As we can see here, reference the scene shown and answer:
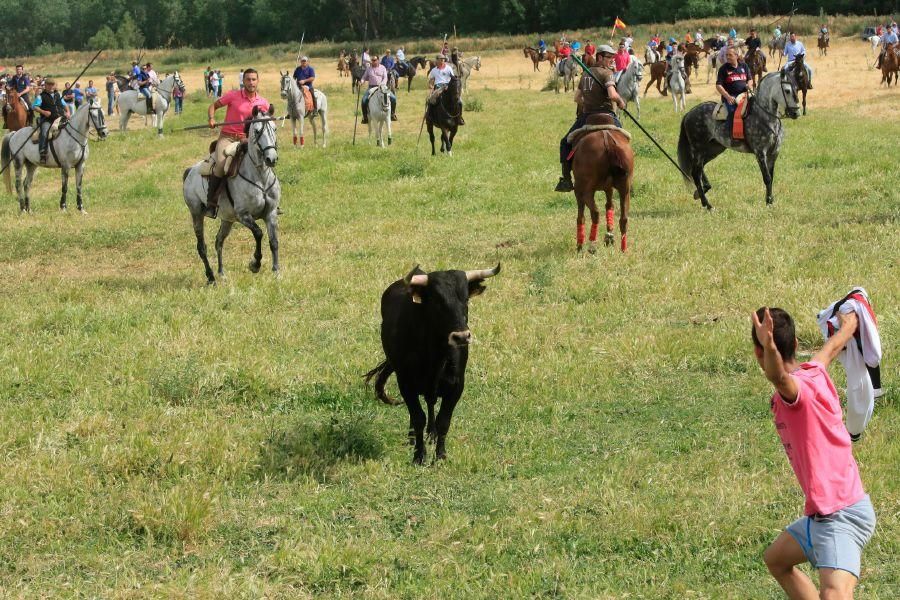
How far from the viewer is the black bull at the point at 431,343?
26.5 ft

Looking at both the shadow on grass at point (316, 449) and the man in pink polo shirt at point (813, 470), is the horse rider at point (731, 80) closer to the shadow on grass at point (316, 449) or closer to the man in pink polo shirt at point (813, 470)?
the shadow on grass at point (316, 449)

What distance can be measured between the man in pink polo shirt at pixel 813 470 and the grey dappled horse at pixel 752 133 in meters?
14.4

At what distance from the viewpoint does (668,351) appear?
426 inches

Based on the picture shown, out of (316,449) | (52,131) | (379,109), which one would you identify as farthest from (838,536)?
(379,109)

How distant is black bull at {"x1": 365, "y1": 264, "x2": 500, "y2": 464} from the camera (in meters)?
8.07

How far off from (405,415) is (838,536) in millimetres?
5050

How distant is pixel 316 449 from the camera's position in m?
8.58

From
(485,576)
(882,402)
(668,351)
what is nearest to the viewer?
(485,576)

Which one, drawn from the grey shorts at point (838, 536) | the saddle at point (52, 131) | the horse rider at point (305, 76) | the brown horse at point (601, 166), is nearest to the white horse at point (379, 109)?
the horse rider at point (305, 76)

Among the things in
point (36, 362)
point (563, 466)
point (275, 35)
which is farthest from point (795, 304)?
point (275, 35)

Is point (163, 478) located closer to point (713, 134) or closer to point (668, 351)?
point (668, 351)

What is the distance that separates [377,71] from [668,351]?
27182 millimetres

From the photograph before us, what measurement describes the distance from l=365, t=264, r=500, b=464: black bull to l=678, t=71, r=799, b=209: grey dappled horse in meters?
11.8

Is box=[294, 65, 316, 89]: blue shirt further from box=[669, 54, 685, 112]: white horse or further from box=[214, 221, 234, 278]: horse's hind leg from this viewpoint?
box=[214, 221, 234, 278]: horse's hind leg
